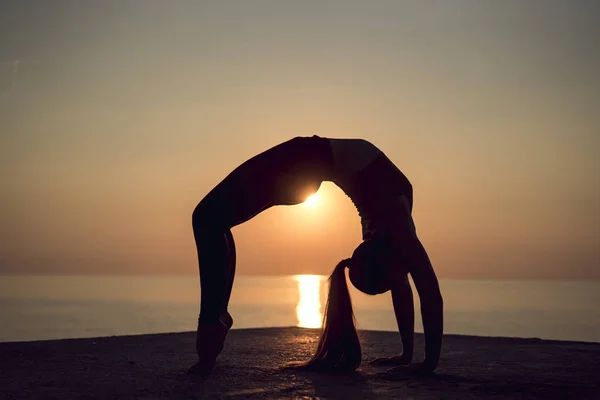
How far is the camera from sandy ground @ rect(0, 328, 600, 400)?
143 inches

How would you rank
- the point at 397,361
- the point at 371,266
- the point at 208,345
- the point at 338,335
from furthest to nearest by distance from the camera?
the point at 397,361, the point at 338,335, the point at 208,345, the point at 371,266

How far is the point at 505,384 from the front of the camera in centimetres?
399

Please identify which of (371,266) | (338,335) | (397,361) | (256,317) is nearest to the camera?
(371,266)

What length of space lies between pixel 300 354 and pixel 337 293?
1.13 meters

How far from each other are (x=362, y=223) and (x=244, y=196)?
897 mm

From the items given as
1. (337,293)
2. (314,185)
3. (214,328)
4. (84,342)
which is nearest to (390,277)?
(337,293)

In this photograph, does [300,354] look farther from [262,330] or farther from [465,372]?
[262,330]

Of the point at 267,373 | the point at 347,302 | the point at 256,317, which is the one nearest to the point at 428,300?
the point at 347,302

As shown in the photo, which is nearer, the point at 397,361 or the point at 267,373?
the point at 267,373

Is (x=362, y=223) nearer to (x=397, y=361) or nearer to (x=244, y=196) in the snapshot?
(x=244, y=196)

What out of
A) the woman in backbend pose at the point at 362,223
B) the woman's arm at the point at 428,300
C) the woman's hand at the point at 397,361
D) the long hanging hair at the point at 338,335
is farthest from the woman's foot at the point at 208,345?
the woman's arm at the point at 428,300

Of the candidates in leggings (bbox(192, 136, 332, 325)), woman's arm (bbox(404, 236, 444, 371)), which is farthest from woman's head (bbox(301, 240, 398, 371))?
leggings (bbox(192, 136, 332, 325))

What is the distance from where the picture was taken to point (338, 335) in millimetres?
4695

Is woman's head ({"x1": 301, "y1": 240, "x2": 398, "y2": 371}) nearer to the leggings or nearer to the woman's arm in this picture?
the woman's arm
